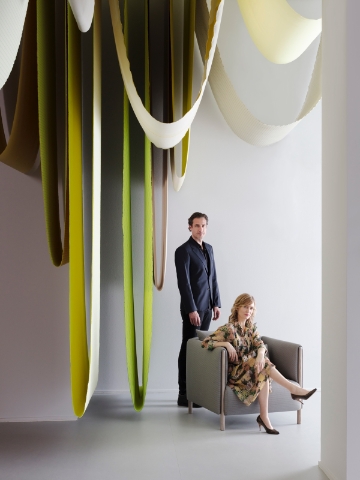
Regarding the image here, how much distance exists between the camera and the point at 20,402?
4.14 m

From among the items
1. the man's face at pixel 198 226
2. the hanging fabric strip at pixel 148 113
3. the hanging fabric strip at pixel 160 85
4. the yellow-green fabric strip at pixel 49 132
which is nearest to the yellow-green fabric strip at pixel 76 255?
the yellow-green fabric strip at pixel 49 132

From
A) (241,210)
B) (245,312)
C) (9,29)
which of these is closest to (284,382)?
(245,312)

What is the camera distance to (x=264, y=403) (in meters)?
3.96

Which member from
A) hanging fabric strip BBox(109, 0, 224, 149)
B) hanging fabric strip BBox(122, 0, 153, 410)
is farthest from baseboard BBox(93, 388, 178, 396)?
hanging fabric strip BBox(109, 0, 224, 149)

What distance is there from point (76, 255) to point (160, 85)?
234 centimetres

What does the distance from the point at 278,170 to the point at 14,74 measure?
252cm

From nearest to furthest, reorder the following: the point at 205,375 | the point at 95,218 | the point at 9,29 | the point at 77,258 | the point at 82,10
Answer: the point at 9,29
the point at 82,10
the point at 77,258
the point at 95,218
the point at 205,375

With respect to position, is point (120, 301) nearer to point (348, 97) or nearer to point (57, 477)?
point (57, 477)

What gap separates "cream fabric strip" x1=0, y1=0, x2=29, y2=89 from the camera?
2.13 meters

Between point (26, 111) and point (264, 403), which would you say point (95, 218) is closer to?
point (26, 111)

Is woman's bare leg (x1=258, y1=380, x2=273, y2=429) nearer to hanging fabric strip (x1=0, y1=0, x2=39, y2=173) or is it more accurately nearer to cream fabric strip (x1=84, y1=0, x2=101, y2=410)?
cream fabric strip (x1=84, y1=0, x2=101, y2=410)

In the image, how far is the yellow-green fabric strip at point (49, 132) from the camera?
3.61 metres

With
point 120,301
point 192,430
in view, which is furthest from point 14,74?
point 192,430

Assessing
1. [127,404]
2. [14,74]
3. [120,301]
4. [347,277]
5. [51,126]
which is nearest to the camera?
[347,277]
